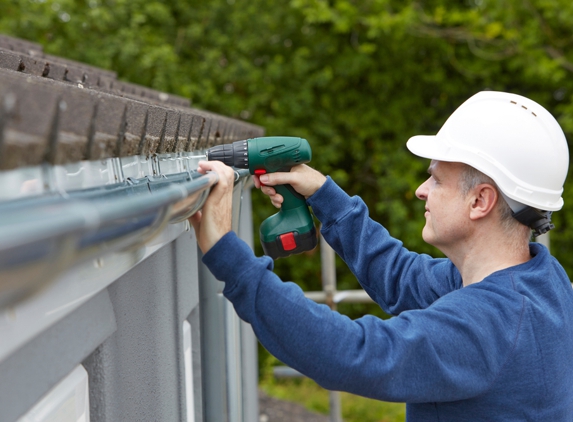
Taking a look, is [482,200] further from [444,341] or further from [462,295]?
[444,341]

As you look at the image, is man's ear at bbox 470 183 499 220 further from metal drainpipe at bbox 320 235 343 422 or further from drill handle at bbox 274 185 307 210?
metal drainpipe at bbox 320 235 343 422

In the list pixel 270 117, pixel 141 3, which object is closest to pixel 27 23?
pixel 141 3

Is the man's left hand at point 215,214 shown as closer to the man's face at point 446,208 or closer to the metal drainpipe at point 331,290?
the man's face at point 446,208

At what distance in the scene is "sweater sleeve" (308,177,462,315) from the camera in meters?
2.08

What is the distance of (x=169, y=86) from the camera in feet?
28.9

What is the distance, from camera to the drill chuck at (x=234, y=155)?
1.71 meters

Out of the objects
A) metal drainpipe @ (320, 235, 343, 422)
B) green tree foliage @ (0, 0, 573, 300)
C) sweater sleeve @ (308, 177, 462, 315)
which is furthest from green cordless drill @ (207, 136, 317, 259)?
green tree foliage @ (0, 0, 573, 300)

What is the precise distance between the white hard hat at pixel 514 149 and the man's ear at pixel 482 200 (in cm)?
3

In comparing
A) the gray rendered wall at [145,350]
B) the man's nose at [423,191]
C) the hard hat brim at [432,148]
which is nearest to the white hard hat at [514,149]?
the hard hat brim at [432,148]

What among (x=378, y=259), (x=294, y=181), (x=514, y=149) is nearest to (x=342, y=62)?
(x=378, y=259)

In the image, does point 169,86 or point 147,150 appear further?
point 169,86

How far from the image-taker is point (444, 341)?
1.39 m

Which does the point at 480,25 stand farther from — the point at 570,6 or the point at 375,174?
the point at 375,174

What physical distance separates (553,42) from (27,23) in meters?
6.91
